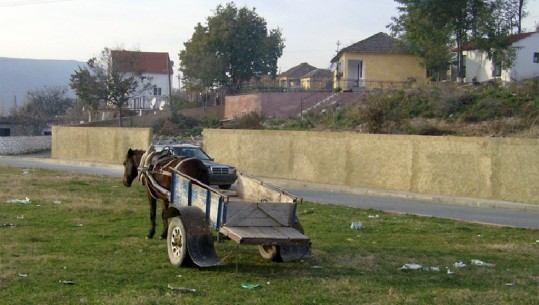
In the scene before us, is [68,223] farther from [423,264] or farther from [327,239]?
[423,264]

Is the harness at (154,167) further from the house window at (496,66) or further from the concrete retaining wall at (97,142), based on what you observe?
the house window at (496,66)

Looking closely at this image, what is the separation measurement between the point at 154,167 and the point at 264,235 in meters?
3.71

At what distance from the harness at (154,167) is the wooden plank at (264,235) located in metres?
2.52

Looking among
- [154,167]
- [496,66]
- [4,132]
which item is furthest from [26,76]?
[154,167]

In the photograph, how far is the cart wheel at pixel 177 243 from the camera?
33.3 ft

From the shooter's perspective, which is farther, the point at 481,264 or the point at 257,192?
the point at 257,192

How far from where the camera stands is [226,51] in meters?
68.3

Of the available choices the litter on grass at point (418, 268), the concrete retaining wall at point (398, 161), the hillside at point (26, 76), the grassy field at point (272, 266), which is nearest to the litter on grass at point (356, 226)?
the grassy field at point (272, 266)

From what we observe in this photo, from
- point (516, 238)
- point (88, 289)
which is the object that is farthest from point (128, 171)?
point (516, 238)

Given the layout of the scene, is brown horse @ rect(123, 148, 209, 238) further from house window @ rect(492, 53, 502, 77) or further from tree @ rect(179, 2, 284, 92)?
tree @ rect(179, 2, 284, 92)

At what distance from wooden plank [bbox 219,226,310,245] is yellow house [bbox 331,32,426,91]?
47.8 m

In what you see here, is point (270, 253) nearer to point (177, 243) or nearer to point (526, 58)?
point (177, 243)

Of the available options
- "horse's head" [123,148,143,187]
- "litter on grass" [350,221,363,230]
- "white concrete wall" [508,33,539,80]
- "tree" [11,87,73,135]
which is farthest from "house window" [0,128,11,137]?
"litter on grass" [350,221,363,230]

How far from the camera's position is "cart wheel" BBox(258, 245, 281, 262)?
423 inches
